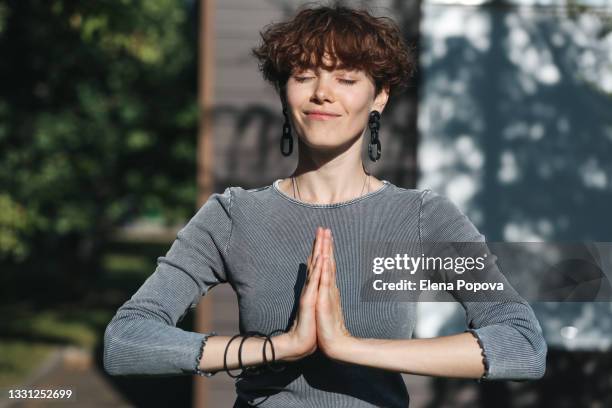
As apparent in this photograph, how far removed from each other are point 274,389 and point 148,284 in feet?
1.44

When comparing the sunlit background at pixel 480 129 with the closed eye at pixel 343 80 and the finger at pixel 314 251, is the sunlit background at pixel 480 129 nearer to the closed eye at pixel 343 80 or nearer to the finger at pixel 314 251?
the closed eye at pixel 343 80

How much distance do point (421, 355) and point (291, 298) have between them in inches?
15.6

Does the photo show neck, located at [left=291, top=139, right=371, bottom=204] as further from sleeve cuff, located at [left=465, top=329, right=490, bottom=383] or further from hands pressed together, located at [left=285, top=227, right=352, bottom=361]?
sleeve cuff, located at [left=465, top=329, right=490, bottom=383]

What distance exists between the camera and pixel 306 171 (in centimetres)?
228

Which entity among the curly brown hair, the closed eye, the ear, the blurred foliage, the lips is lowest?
the blurred foliage

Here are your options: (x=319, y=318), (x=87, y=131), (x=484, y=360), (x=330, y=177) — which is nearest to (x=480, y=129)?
(x=330, y=177)

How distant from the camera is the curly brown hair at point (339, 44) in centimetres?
213

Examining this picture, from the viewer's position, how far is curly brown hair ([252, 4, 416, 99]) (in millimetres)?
2135

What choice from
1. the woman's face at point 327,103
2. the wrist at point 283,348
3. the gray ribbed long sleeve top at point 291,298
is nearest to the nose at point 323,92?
the woman's face at point 327,103

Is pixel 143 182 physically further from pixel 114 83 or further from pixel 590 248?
pixel 590 248

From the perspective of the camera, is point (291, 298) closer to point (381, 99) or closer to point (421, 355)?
point (421, 355)

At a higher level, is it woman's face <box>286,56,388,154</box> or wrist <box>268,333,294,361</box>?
woman's face <box>286,56,388,154</box>

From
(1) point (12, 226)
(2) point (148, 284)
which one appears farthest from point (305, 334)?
(1) point (12, 226)

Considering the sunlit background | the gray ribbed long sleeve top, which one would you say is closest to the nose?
the gray ribbed long sleeve top
